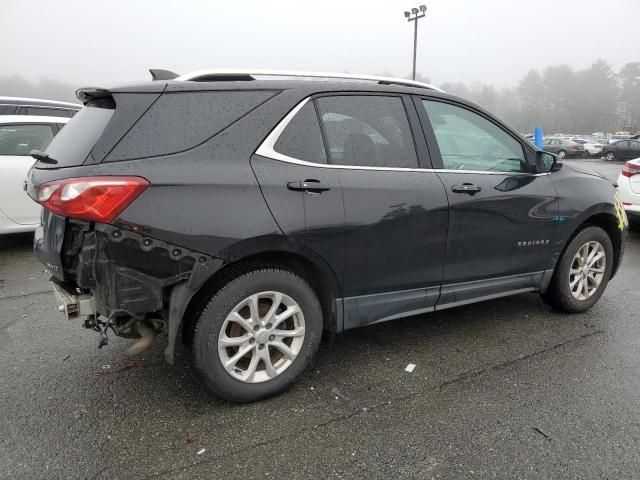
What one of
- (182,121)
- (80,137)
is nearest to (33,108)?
(80,137)

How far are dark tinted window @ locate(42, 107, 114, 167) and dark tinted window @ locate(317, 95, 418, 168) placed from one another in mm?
1158

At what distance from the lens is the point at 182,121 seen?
7.99 feet

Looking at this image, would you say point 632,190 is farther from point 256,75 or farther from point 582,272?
point 256,75

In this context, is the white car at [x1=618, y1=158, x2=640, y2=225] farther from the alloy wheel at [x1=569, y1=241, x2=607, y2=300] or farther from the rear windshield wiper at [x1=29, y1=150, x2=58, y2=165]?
the rear windshield wiper at [x1=29, y1=150, x2=58, y2=165]

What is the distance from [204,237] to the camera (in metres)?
2.35

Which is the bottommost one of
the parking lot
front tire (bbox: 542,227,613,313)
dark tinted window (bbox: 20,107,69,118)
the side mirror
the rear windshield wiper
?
the parking lot

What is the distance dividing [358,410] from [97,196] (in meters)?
1.71

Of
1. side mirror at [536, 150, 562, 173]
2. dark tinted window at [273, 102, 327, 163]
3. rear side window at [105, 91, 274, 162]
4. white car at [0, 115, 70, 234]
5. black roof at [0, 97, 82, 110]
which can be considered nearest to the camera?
rear side window at [105, 91, 274, 162]

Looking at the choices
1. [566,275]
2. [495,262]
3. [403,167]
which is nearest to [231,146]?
[403,167]

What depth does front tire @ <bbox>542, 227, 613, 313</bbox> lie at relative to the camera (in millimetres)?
3850

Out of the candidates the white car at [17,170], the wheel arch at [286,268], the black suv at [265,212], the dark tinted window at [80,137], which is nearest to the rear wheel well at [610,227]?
the black suv at [265,212]

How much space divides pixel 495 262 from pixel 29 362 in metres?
3.18

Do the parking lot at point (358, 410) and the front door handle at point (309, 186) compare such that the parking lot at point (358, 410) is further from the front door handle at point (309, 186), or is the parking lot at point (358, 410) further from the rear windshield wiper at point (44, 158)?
the rear windshield wiper at point (44, 158)

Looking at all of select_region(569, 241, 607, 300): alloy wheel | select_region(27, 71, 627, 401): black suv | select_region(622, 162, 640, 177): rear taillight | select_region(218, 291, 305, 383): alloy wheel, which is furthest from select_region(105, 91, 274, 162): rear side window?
select_region(622, 162, 640, 177): rear taillight
